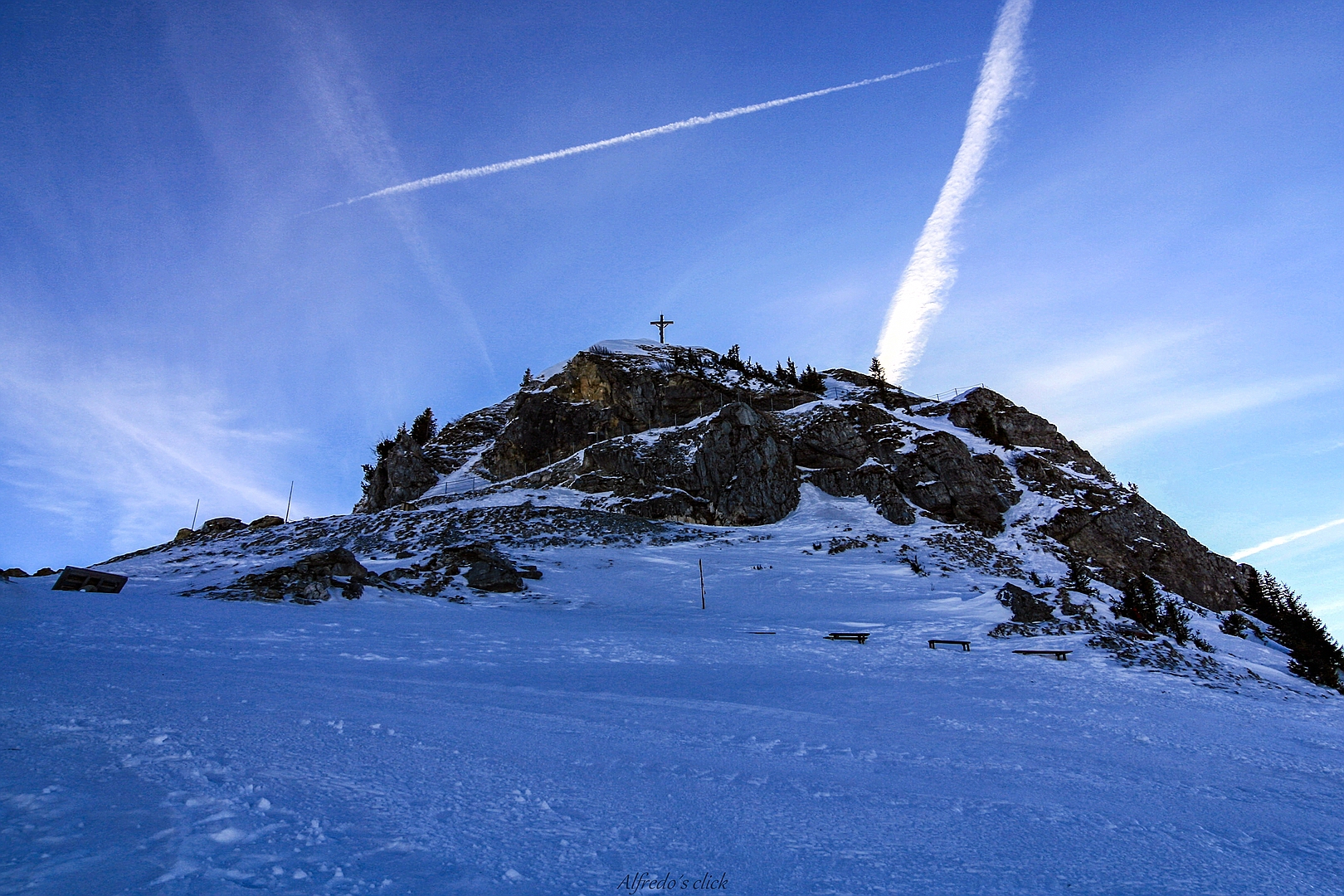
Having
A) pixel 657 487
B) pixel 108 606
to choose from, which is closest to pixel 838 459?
pixel 657 487

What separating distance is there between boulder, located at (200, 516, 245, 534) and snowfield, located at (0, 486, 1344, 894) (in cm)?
2840

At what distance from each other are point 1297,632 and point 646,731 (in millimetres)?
32804

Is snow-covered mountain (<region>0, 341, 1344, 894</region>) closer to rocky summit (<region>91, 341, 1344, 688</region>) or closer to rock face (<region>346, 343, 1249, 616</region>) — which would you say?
rocky summit (<region>91, 341, 1344, 688</region>)

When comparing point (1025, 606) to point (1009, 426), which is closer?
point (1025, 606)

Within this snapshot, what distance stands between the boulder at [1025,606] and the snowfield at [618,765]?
3.85 meters

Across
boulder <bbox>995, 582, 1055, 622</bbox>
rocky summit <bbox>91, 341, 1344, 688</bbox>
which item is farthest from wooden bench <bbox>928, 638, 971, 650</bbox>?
boulder <bbox>995, 582, 1055, 622</bbox>

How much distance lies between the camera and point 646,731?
9188mm

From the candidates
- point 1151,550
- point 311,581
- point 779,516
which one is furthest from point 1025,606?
point 1151,550

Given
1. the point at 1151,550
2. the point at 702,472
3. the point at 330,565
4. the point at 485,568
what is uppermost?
the point at 702,472

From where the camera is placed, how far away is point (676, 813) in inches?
249

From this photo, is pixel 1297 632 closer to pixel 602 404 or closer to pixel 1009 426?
pixel 1009 426

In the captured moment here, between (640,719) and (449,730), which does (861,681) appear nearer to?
(640,719)

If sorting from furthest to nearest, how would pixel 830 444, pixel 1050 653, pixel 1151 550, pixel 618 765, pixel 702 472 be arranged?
pixel 830 444, pixel 702 472, pixel 1151 550, pixel 1050 653, pixel 618 765

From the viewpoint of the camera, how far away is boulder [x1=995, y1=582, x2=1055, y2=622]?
20703 mm
